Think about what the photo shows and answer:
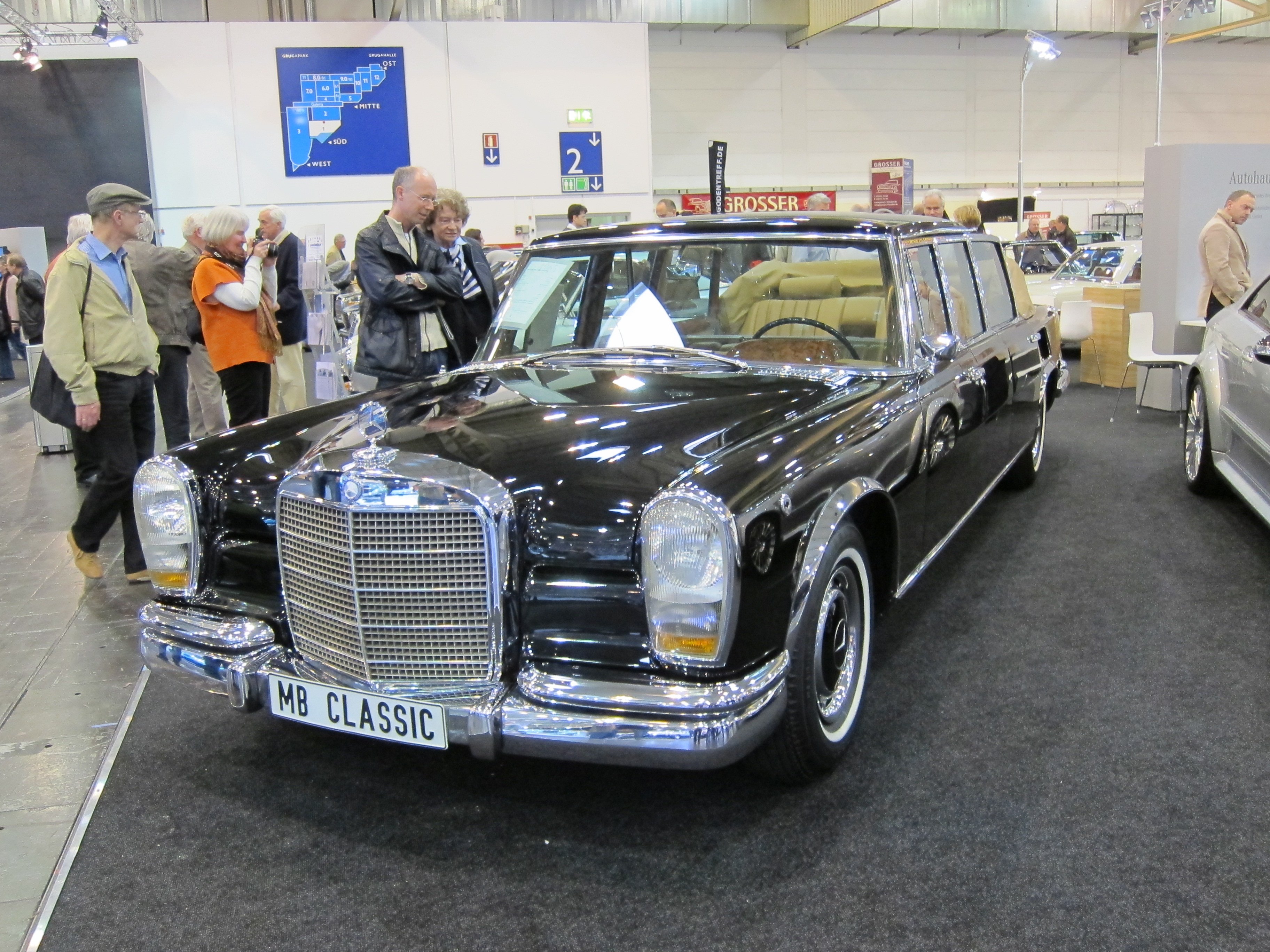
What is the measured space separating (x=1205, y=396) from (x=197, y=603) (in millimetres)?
4935

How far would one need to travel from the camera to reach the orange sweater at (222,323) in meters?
5.55

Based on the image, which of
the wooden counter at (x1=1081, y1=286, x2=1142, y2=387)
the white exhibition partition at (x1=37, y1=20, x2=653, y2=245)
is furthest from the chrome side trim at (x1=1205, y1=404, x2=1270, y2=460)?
the white exhibition partition at (x1=37, y1=20, x2=653, y2=245)

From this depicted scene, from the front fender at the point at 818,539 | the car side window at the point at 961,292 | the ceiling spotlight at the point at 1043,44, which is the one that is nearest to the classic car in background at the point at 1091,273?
the ceiling spotlight at the point at 1043,44

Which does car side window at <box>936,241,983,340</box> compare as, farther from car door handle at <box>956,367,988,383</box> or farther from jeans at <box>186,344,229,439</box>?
jeans at <box>186,344,229,439</box>

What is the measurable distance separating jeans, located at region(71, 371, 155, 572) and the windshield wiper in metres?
2.05

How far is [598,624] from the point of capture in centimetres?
234

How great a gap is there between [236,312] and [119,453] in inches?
53.9

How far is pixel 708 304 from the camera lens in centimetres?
374

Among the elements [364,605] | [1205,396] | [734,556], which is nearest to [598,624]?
[734,556]

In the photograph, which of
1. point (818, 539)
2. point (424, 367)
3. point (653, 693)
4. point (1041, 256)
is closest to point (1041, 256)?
point (1041, 256)

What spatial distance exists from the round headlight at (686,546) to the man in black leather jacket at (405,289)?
2.46 meters

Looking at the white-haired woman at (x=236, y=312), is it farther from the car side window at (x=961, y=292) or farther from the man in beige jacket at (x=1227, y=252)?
the man in beige jacket at (x=1227, y=252)

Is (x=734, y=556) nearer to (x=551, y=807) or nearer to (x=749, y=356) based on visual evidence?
(x=551, y=807)

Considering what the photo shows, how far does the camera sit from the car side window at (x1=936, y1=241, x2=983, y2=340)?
407 cm
